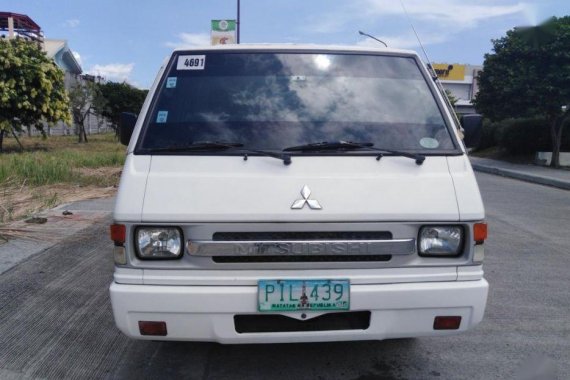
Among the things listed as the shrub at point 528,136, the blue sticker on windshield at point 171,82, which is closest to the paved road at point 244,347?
the blue sticker on windshield at point 171,82

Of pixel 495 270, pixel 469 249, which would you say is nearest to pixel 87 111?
pixel 495 270

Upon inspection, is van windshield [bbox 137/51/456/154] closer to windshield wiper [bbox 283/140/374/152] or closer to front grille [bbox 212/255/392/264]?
windshield wiper [bbox 283/140/374/152]

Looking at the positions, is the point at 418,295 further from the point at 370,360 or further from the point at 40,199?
the point at 40,199

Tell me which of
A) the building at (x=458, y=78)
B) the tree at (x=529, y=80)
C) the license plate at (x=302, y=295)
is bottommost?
the license plate at (x=302, y=295)

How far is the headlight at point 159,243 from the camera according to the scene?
2.88 metres

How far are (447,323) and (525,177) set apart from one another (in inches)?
588

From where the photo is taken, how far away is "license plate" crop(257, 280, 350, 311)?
2797 mm

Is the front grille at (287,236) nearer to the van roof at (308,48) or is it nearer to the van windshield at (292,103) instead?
the van windshield at (292,103)

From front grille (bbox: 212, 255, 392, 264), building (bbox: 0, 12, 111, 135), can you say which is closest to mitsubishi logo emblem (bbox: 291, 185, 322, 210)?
front grille (bbox: 212, 255, 392, 264)

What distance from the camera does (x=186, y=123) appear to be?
3.40 meters

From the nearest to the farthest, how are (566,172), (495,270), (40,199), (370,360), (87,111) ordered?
(370,360), (495,270), (40,199), (566,172), (87,111)

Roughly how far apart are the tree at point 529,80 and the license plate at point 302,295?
1571 cm

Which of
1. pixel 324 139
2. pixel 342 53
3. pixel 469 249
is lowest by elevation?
pixel 469 249

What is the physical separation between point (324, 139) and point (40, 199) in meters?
7.06
